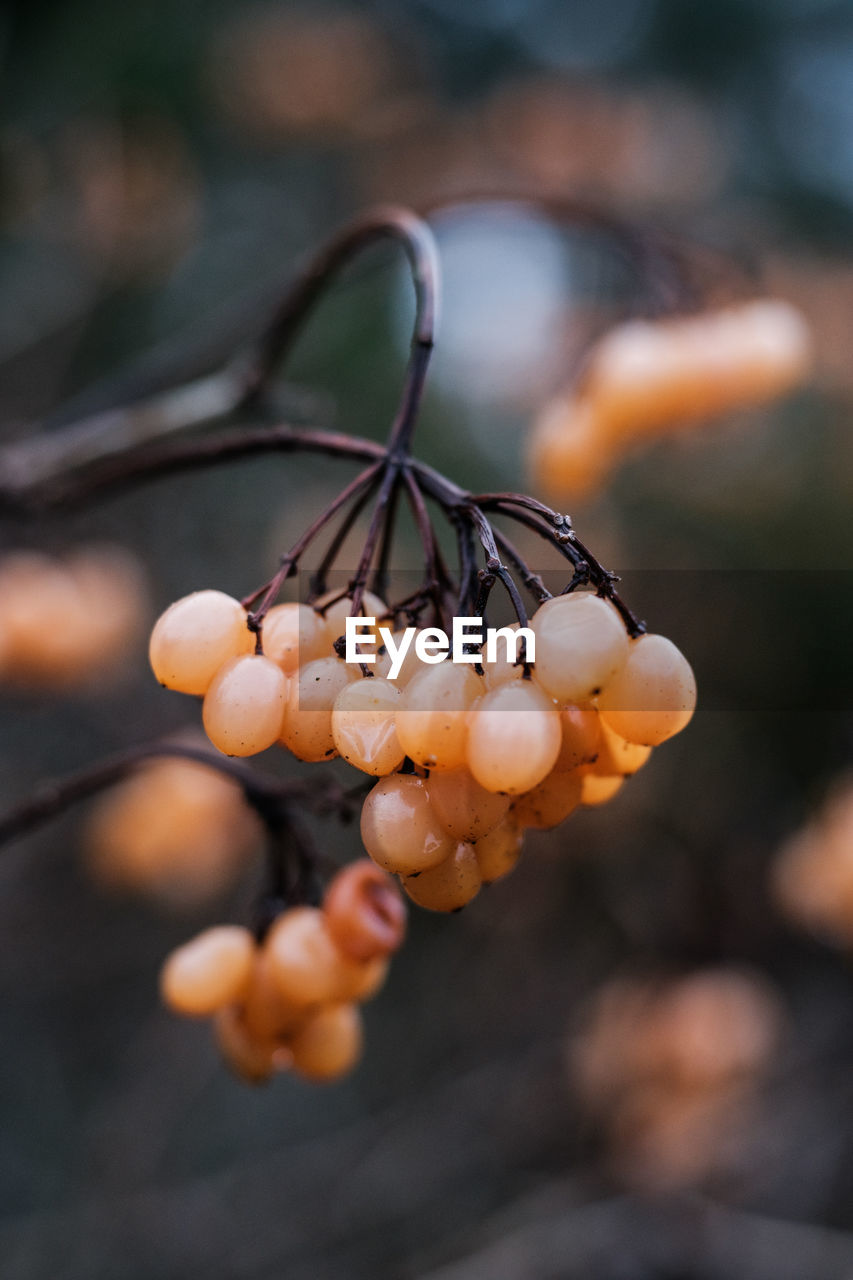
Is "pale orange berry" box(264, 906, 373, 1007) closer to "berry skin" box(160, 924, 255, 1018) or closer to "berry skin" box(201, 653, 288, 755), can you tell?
"berry skin" box(160, 924, 255, 1018)

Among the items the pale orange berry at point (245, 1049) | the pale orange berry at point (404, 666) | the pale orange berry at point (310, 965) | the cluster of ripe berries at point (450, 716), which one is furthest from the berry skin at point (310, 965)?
the pale orange berry at point (404, 666)

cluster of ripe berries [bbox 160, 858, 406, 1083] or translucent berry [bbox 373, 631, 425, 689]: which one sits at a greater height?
translucent berry [bbox 373, 631, 425, 689]

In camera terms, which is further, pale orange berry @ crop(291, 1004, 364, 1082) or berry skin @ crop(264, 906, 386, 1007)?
pale orange berry @ crop(291, 1004, 364, 1082)

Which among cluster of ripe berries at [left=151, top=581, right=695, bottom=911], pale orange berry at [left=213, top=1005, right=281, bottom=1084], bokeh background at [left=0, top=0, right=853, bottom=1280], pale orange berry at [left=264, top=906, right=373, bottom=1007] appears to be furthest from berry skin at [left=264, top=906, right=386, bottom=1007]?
bokeh background at [left=0, top=0, right=853, bottom=1280]

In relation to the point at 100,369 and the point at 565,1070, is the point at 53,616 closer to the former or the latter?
the point at 565,1070

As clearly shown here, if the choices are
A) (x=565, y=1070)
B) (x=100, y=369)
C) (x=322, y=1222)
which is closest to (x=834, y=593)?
(x=565, y=1070)

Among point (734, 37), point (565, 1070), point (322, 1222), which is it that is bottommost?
point (322, 1222)
